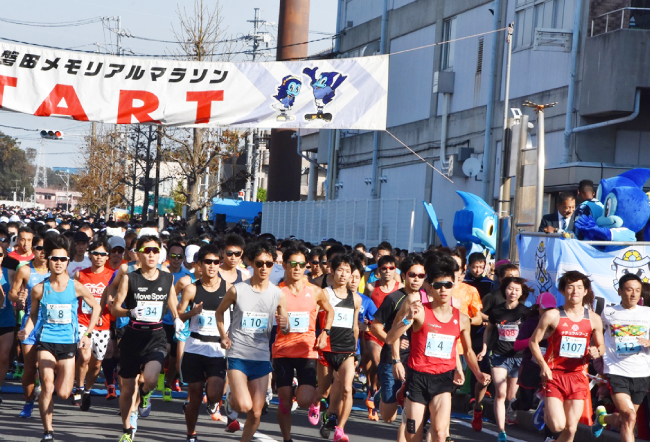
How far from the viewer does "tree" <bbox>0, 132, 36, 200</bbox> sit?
469 ft

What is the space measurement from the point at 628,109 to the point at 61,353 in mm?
11973

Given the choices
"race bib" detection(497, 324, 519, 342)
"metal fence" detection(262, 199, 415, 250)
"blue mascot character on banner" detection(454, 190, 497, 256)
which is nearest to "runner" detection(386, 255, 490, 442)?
"race bib" detection(497, 324, 519, 342)

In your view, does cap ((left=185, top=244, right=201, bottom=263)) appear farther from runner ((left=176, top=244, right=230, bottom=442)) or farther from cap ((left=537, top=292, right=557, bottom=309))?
cap ((left=537, top=292, right=557, bottom=309))

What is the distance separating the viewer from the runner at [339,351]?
9250 millimetres

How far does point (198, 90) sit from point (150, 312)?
8.40m

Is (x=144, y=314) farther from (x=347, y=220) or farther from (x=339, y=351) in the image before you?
(x=347, y=220)

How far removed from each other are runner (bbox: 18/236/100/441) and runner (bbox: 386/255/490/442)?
3.03 meters

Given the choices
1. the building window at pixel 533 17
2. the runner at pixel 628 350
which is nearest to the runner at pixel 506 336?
the runner at pixel 628 350

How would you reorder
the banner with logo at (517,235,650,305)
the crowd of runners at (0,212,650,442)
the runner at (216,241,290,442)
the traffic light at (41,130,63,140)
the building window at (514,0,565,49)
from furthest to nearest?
the traffic light at (41,130,63,140), the building window at (514,0,565,49), the banner with logo at (517,235,650,305), the runner at (216,241,290,442), the crowd of runners at (0,212,650,442)

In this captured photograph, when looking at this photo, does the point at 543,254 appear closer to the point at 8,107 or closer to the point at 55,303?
the point at 55,303

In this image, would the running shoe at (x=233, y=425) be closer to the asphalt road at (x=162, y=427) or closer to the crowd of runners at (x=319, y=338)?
the crowd of runners at (x=319, y=338)

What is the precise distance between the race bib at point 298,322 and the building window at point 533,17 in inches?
503

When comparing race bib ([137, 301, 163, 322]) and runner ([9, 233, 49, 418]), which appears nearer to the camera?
race bib ([137, 301, 163, 322])

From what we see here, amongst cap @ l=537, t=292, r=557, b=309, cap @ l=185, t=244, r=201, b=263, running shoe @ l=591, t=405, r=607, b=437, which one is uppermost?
cap @ l=185, t=244, r=201, b=263
